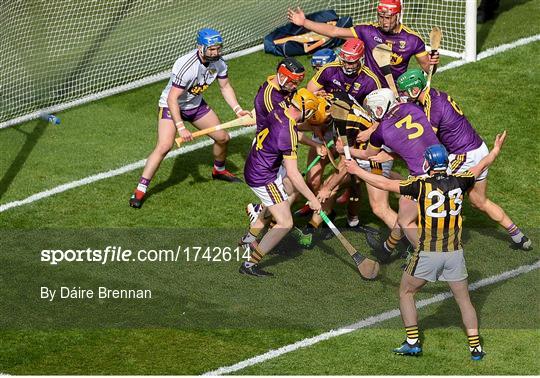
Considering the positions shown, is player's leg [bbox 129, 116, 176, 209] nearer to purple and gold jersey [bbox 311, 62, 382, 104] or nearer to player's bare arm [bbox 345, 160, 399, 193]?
purple and gold jersey [bbox 311, 62, 382, 104]

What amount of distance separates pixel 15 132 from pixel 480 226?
20.6 ft

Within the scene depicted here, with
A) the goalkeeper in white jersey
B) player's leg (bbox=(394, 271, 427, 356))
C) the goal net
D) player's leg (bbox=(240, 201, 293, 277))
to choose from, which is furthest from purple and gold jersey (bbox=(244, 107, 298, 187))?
the goal net

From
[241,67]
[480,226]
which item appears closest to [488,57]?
[241,67]

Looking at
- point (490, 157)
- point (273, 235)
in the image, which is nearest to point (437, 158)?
point (490, 157)

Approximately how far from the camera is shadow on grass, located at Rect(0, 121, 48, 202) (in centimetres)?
1416

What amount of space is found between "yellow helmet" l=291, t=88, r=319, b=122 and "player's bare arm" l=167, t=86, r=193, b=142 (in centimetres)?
186

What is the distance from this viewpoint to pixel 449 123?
38.8 ft

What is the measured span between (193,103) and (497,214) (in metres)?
3.75

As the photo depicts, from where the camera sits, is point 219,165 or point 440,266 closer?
point 440,266

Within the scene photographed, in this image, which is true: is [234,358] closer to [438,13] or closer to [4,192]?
[4,192]

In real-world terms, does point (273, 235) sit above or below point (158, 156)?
above

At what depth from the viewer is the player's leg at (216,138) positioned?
545 inches

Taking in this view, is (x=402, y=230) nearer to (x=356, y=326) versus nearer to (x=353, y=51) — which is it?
(x=356, y=326)

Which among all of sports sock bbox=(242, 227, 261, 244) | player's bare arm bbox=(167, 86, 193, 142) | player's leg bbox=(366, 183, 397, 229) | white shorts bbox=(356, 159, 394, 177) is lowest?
sports sock bbox=(242, 227, 261, 244)
